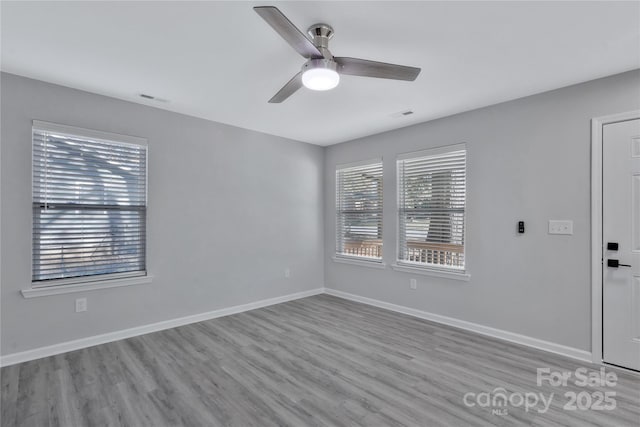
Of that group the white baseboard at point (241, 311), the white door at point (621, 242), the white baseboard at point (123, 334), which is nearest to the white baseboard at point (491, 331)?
the white baseboard at point (241, 311)

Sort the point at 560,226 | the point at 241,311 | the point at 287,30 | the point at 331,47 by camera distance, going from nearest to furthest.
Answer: the point at 287,30
the point at 331,47
the point at 560,226
the point at 241,311

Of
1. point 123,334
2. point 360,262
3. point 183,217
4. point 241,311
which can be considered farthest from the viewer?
→ point 360,262

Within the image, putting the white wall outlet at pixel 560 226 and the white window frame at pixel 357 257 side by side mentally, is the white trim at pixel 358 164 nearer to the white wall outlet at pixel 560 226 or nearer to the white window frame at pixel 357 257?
the white window frame at pixel 357 257

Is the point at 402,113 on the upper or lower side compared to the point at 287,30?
upper

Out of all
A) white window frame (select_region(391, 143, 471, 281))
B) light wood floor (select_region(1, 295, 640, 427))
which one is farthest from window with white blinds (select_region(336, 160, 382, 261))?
light wood floor (select_region(1, 295, 640, 427))

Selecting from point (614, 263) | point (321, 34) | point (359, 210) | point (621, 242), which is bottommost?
point (614, 263)

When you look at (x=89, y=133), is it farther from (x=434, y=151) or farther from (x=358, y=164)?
(x=434, y=151)

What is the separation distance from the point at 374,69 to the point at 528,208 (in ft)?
7.65

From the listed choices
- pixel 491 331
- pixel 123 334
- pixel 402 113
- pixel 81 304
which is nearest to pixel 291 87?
pixel 402 113

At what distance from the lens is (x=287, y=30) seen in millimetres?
1686

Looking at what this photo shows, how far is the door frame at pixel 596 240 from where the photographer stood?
9.17 feet

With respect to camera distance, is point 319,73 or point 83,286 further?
point 83,286

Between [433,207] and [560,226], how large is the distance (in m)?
1.35

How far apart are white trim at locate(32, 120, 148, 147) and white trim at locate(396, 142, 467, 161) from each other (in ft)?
10.8
